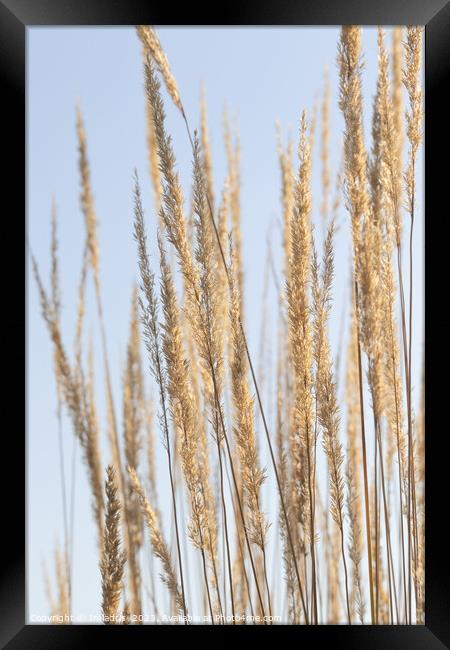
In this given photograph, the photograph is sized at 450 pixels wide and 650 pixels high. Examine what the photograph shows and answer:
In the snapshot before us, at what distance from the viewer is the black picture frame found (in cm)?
141

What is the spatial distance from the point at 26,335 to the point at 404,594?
1062mm

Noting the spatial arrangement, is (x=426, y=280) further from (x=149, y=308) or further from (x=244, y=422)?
(x=149, y=308)

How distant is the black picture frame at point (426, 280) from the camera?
4.63ft

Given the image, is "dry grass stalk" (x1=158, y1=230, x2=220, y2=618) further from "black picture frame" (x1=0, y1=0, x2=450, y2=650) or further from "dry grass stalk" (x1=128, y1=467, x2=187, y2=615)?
"black picture frame" (x1=0, y1=0, x2=450, y2=650)

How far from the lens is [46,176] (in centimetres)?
225

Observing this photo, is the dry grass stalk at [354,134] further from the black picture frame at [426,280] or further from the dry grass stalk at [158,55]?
the dry grass stalk at [158,55]

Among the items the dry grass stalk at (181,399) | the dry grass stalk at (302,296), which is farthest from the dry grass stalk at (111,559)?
the dry grass stalk at (302,296)

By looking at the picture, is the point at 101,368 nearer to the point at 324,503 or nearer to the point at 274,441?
the point at 274,441

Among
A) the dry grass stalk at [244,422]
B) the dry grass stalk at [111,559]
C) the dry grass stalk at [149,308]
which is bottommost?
the dry grass stalk at [111,559]

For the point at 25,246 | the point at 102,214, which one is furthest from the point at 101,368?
the point at 25,246

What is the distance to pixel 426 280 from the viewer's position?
4.80 ft

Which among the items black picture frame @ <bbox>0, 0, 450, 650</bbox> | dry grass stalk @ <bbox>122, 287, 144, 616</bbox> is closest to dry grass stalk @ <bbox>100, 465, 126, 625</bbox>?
black picture frame @ <bbox>0, 0, 450, 650</bbox>

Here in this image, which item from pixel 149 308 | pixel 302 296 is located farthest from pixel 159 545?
pixel 302 296

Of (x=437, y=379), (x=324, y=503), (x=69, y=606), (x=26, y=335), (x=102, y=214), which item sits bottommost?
(x=69, y=606)
